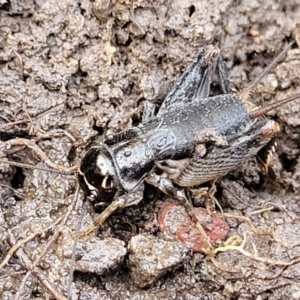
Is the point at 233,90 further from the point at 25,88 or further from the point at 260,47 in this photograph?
the point at 25,88

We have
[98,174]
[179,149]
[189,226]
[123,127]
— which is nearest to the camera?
[98,174]

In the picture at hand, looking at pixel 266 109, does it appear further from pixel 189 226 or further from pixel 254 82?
pixel 189 226

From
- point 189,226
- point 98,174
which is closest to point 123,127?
point 98,174

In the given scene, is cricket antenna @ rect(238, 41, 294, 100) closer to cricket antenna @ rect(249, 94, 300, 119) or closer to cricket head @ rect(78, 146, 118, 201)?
cricket antenna @ rect(249, 94, 300, 119)

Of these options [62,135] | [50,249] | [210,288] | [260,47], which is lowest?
[210,288]

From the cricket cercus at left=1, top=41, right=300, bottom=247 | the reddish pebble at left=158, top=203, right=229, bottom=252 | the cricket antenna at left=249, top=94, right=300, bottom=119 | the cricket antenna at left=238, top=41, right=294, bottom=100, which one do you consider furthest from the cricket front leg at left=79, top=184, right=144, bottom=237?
the cricket antenna at left=238, top=41, right=294, bottom=100

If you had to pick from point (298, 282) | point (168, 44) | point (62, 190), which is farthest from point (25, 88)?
point (298, 282)

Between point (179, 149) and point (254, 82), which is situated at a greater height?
point (254, 82)
